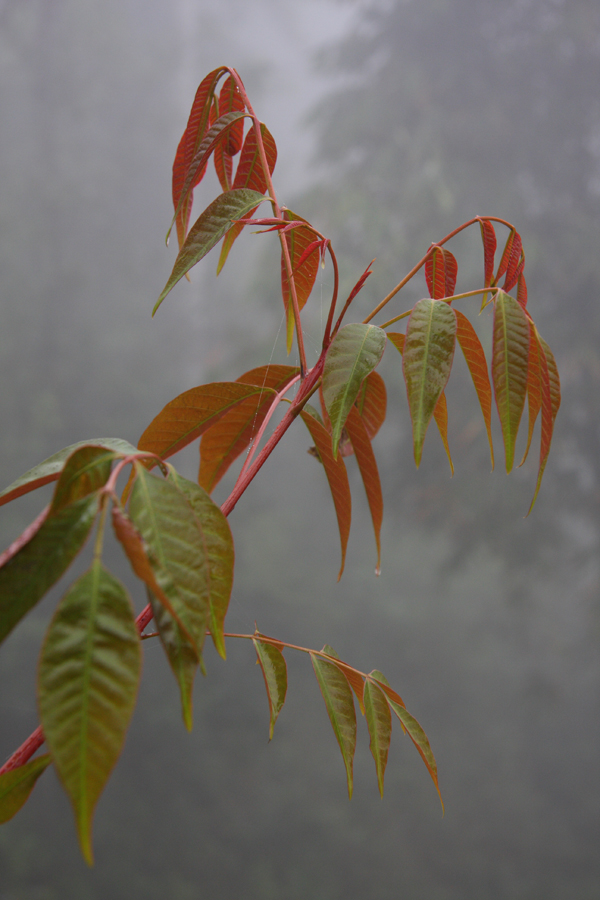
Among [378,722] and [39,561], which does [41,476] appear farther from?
[378,722]

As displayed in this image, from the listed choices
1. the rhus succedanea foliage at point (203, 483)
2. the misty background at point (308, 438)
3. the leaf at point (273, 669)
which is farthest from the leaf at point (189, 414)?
the misty background at point (308, 438)

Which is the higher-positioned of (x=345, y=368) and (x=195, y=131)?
(x=195, y=131)

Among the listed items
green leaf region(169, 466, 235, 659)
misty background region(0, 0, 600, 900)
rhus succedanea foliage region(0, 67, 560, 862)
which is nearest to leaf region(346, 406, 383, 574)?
rhus succedanea foliage region(0, 67, 560, 862)

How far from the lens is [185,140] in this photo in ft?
1.03

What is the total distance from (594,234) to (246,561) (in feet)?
6.39

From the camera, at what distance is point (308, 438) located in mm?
2730

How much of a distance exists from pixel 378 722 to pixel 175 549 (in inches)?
7.7

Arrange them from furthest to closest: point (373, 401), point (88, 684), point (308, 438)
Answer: point (308, 438) < point (373, 401) < point (88, 684)

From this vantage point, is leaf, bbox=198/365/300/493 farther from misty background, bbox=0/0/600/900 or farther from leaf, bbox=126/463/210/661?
misty background, bbox=0/0/600/900

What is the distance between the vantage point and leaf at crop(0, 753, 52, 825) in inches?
8.7

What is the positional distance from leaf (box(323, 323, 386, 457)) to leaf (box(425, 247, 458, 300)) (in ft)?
0.28

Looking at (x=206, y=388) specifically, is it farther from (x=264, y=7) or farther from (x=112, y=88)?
(x=264, y=7)

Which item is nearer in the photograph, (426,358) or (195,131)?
(426,358)

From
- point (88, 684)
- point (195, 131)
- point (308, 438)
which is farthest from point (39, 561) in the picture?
point (308, 438)
